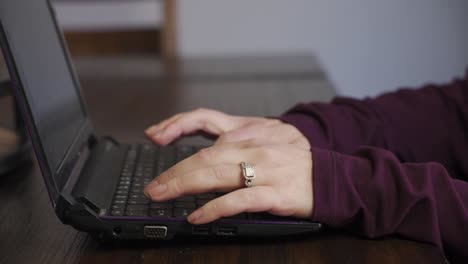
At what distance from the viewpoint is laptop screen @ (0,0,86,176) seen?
0.58 metres

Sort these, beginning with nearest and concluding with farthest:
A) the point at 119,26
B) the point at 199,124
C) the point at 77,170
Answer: the point at 77,170 → the point at 199,124 → the point at 119,26

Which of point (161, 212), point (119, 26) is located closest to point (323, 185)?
point (161, 212)

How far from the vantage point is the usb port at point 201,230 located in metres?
0.56

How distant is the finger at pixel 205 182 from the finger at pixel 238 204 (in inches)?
0.7

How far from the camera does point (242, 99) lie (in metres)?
1.21

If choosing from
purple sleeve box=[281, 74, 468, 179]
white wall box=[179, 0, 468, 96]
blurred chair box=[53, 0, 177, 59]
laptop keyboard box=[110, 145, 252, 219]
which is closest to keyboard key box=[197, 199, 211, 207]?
laptop keyboard box=[110, 145, 252, 219]

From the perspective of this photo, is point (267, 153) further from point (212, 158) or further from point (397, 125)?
point (397, 125)

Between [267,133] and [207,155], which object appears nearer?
[207,155]

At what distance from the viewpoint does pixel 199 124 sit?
Result: 0.84m

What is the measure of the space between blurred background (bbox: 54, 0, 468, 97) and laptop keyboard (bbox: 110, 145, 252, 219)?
1.24 meters

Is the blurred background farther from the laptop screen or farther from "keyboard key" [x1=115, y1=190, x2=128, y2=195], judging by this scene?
"keyboard key" [x1=115, y1=190, x2=128, y2=195]

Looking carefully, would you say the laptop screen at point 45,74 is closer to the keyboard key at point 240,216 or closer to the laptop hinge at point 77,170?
the laptop hinge at point 77,170

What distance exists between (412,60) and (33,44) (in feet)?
5.69

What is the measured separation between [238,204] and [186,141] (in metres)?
0.38
